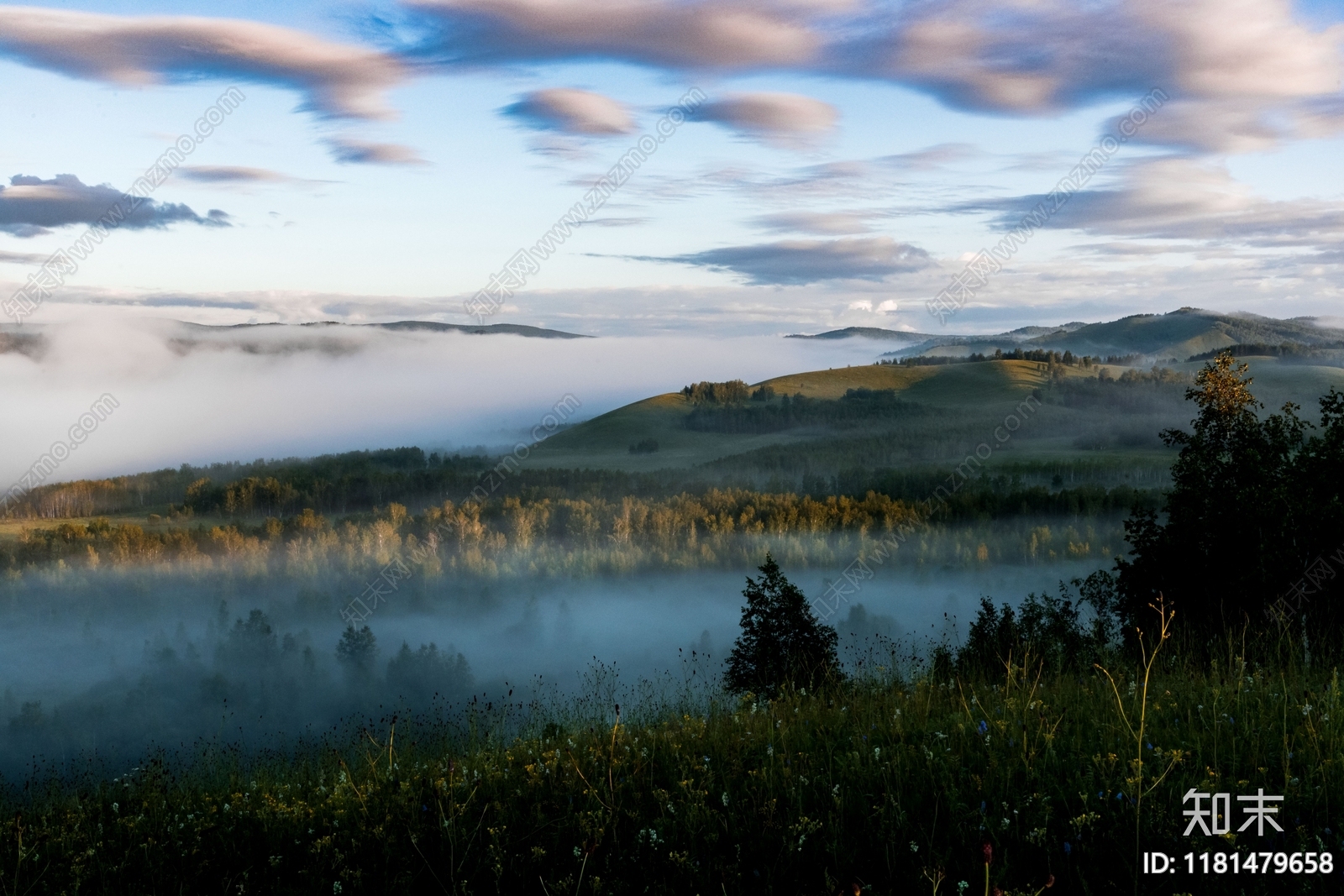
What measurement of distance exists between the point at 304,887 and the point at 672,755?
11.1 feet

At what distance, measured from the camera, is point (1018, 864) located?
253 inches

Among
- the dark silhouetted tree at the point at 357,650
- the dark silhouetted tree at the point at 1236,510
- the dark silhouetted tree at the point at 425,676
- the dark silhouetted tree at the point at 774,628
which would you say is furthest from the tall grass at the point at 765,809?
the dark silhouetted tree at the point at 357,650

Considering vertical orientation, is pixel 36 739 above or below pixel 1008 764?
below

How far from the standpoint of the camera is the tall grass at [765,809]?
6.55m

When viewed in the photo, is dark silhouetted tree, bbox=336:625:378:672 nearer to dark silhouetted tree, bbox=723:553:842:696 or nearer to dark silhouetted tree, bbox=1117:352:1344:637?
dark silhouetted tree, bbox=723:553:842:696

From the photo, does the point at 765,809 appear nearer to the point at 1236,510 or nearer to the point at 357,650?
the point at 1236,510

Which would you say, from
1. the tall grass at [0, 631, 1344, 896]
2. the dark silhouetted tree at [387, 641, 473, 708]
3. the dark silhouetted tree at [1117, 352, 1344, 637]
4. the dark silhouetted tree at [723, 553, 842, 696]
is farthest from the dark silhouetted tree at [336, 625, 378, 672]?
the tall grass at [0, 631, 1344, 896]

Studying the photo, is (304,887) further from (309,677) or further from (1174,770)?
(309,677)

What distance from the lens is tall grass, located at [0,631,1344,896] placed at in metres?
6.55

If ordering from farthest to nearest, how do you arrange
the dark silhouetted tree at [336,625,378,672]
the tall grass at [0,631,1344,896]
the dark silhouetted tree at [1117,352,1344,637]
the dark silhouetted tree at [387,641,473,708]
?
the dark silhouetted tree at [336,625,378,672]
the dark silhouetted tree at [387,641,473,708]
the dark silhouetted tree at [1117,352,1344,637]
the tall grass at [0,631,1344,896]

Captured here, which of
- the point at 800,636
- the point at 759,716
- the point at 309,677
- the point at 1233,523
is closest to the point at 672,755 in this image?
the point at 759,716

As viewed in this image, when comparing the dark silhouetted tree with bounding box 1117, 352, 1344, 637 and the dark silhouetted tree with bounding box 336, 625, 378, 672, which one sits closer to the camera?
the dark silhouetted tree with bounding box 1117, 352, 1344, 637

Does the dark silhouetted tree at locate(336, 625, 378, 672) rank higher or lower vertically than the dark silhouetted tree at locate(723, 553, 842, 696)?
lower

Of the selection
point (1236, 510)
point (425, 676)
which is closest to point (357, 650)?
point (425, 676)
